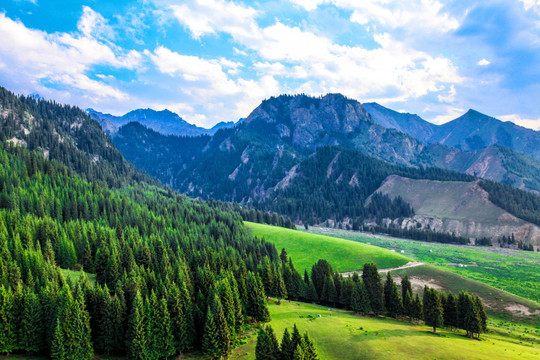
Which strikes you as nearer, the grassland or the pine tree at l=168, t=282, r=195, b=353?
the pine tree at l=168, t=282, r=195, b=353

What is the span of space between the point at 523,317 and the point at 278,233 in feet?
382

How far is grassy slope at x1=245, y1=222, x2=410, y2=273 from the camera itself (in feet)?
469

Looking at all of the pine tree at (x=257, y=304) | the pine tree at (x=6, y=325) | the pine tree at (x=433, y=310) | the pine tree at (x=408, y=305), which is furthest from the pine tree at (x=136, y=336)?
the pine tree at (x=408, y=305)

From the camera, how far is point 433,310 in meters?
77.6

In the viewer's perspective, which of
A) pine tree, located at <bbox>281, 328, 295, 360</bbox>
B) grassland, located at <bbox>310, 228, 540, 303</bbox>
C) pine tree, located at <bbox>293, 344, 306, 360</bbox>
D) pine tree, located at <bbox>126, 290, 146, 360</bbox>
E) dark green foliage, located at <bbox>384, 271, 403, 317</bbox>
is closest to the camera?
pine tree, located at <bbox>293, 344, 306, 360</bbox>

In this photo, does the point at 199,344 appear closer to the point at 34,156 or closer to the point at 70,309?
the point at 70,309

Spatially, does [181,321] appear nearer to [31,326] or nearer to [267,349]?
[267,349]

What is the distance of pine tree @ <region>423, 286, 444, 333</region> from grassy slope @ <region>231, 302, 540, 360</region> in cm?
199

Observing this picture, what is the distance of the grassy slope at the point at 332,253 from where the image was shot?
143 meters

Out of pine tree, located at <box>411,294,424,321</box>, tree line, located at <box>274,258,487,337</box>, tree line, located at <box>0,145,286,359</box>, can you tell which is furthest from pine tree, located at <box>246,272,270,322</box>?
pine tree, located at <box>411,294,424,321</box>

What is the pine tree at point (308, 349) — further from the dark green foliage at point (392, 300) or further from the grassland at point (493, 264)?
the grassland at point (493, 264)

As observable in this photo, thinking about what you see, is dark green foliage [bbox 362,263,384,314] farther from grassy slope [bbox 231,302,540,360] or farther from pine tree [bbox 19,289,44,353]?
pine tree [bbox 19,289,44,353]

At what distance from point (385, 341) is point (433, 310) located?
20619 mm

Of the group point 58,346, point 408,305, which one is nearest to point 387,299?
point 408,305
